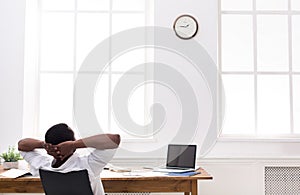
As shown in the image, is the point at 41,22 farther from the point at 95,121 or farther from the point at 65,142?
the point at 65,142

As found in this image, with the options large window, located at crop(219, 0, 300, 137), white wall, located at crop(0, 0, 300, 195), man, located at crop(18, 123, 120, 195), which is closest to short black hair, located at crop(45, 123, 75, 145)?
man, located at crop(18, 123, 120, 195)

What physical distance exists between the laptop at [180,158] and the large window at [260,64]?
2.39 feet

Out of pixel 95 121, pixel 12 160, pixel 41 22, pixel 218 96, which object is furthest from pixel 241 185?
pixel 41 22

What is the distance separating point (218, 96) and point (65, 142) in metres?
1.94

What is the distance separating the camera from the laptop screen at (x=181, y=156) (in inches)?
127

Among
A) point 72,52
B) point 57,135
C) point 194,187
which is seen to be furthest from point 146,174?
point 72,52

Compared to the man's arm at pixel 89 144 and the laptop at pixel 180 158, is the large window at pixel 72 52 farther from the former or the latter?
the man's arm at pixel 89 144

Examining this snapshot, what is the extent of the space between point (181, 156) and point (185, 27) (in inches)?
47.4

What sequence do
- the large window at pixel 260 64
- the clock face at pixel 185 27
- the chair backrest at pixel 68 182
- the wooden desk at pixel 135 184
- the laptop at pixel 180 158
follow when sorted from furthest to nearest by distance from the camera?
the large window at pixel 260 64
the clock face at pixel 185 27
the laptop at pixel 180 158
the wooden desk at pixel 135 184
the chair backrest at pixel 68 182

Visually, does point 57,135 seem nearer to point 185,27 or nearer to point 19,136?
point 19,136

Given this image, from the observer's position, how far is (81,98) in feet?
12.7

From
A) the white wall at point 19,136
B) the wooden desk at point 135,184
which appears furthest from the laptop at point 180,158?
the white wall at point 19,136

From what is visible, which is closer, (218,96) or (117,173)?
(117,173)

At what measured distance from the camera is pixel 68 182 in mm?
2158
